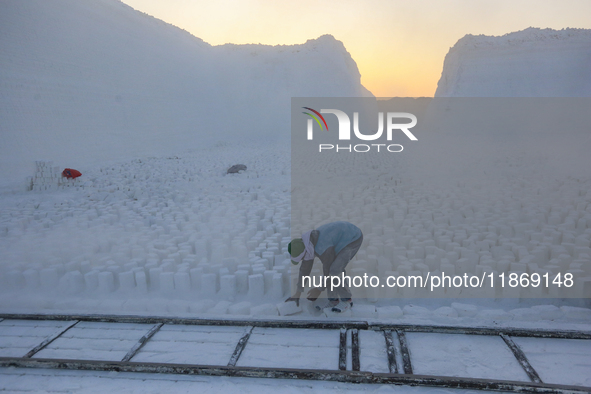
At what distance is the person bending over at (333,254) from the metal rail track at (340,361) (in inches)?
11.5

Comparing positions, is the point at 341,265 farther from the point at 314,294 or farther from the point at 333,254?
the point at 314,294

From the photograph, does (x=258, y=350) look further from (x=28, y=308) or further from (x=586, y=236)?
(x=586, y=236)

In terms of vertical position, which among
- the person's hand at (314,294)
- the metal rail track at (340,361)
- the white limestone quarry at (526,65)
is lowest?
the metal rail track at (340,361)

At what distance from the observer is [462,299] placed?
11.0 ft

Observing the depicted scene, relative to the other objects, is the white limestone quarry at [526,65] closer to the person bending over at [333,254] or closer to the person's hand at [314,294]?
the person bending over at [333,254]

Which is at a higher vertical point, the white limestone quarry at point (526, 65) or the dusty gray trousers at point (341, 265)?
the white limestone quarry at point (526, 65)

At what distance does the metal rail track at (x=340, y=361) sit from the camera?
214 cm

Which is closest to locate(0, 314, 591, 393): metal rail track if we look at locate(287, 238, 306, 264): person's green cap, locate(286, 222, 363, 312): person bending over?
locate(286, 222, 363, 312): person bending over

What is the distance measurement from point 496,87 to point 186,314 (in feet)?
65.0

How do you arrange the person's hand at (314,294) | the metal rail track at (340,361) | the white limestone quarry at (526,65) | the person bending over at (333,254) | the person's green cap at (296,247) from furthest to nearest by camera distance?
the white limestone quarry at (526,65), the person's hand at (314,294), the person bending over at (333,254), the person's green cap at (296,247), the metal rail track at (340,361)

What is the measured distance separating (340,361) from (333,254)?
844mm

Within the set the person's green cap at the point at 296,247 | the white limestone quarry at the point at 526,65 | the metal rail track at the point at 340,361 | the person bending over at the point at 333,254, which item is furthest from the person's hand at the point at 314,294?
the white limestone quarry at the point at 526,65

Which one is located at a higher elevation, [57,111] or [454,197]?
[57,111]

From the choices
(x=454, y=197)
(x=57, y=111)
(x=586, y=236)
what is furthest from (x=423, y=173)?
A: (x=57, y=111)
